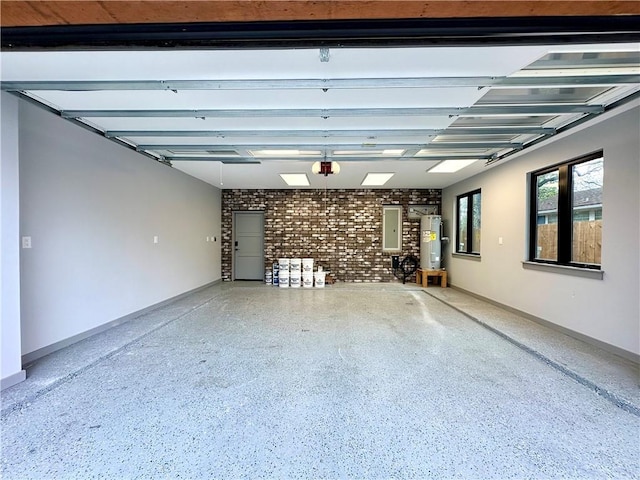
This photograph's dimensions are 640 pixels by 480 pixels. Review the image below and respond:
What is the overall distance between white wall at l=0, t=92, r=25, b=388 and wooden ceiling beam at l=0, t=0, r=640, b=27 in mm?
1705

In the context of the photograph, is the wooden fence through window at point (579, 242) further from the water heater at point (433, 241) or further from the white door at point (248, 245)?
the white door at point (248, 245)

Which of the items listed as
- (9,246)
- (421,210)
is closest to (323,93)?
(9,246)

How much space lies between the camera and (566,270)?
3.80 metres

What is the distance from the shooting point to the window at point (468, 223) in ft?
20.6

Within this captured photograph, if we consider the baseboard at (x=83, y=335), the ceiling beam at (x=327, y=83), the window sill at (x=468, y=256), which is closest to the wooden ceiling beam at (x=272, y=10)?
the ceiling beam at (x=327, y=83)

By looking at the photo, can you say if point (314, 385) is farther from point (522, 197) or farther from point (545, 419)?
point (522, 197)

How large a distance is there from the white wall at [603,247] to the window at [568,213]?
132mm

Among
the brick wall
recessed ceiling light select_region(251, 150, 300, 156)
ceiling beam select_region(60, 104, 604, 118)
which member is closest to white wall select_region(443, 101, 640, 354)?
ceiling beam select_region(60, 104, 604, 118)

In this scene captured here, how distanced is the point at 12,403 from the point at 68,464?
1.06 metres

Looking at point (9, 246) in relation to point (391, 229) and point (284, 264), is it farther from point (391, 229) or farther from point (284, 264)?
point (391, 229)

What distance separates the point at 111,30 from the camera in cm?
128

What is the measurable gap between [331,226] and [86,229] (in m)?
5.61

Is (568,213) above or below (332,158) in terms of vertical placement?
below

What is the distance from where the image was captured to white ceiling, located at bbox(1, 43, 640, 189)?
2072 millimetres
